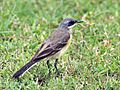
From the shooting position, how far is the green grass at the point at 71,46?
916cm

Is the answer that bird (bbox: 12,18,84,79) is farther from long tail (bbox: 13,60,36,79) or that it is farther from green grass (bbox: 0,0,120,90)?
green grass (bbox: 0,0,120,90)

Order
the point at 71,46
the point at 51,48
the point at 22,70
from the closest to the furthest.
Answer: the point at 22,70
the point at 51,48
the point at 71,46

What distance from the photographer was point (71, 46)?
10.9 m

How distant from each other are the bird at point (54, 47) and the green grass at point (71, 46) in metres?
0.26

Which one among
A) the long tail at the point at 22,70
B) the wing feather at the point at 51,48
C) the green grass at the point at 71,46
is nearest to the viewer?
the long tail at the point at 22,70

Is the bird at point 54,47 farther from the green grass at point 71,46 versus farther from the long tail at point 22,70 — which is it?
the green grass at point 71,46

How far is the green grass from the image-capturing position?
9.16 metres

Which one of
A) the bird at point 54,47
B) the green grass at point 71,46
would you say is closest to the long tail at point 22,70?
the bird at point 54,47

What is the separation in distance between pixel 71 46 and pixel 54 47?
1.35m

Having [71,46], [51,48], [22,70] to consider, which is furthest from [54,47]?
[71,46]

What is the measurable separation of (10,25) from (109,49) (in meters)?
2.47

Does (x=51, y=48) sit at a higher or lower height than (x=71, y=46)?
higher

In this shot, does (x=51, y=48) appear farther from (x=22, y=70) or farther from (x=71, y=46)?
(x=71, y=46)

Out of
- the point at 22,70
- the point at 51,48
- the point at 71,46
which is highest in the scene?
the point at 51,48
